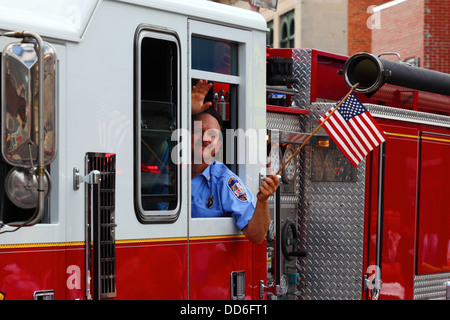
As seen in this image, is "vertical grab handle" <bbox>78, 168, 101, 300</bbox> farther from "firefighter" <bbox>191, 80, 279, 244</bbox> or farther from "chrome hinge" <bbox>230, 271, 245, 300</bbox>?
"chrome hinge" <bbox>230, 271, 245, 300</bbox>

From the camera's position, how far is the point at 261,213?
13.5 feet

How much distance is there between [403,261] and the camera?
20.0 ft

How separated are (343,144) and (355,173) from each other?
2.57 ft

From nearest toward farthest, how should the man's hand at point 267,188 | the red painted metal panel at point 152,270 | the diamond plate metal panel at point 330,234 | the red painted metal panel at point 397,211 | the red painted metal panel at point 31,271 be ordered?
the red painted metal panel at point 31,271
the red painted metal panel at point 152,270
the man's hand at point 267,188
the diamond plate metal panel at point 330,234
the red painted metal panel at point 397,211

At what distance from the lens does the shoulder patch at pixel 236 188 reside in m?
4.17

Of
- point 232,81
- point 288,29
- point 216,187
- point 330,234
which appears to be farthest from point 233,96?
point 288,29

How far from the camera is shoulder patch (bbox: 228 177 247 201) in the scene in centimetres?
417

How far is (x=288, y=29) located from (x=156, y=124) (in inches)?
926

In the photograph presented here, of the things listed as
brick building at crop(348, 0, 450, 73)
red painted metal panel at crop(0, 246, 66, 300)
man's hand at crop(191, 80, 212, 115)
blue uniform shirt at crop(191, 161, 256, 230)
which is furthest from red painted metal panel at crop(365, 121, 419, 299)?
brick building at crop(348, 0, 450, 73)

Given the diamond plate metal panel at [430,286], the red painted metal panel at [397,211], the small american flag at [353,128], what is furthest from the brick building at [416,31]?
the small american flag at [353,128]

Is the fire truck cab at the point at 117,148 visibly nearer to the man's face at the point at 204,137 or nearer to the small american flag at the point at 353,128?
the man's face at the point at 204,137

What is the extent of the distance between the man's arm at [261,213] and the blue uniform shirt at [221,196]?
0.15ft

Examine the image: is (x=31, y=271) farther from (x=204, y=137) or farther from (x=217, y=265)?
(x=204, y=137)

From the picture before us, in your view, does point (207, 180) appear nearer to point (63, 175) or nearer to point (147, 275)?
point (147, 275)
